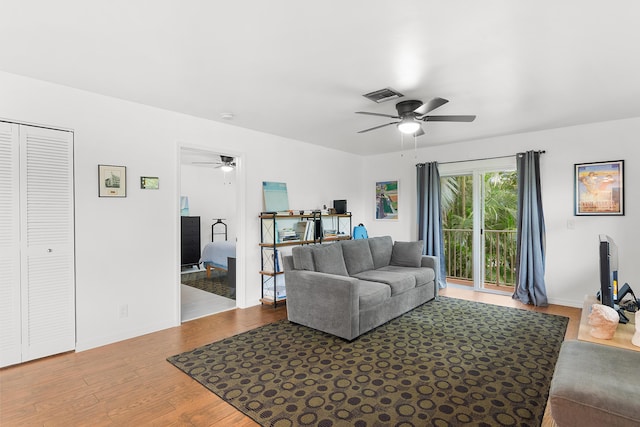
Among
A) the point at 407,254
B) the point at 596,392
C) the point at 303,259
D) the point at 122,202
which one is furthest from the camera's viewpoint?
the point at 407,254

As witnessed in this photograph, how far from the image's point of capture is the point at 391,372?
268 centimetres

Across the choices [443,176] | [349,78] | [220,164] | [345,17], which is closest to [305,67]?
[349,78]

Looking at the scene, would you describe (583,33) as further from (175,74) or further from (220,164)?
(220,164)

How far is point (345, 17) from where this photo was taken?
1976mm

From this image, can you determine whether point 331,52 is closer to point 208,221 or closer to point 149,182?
point 149,182

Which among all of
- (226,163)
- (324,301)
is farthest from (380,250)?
(226,163)

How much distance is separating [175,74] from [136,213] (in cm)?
156

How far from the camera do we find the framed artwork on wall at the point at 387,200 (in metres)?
6.26

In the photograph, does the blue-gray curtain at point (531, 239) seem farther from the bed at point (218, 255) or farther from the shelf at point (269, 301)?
the bed at point (218, 255)

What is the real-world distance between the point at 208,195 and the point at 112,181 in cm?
477

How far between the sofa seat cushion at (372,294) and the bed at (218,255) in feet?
9.93

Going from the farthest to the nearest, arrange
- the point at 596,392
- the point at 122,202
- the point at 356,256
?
the point at 356,256
the point at 122,202
the point at 596,392

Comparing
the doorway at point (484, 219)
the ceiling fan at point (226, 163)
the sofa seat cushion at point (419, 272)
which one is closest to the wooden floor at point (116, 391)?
the sofa seat cushion at point (419, 272)

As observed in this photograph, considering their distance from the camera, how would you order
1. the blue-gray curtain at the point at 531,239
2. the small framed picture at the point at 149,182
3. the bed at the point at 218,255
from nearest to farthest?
the small framed picture at the point at 149,182 → the blue-gray curtain at the point at 531,239 → the bed at the point at 218,255
